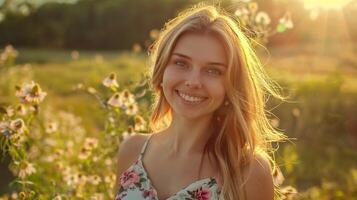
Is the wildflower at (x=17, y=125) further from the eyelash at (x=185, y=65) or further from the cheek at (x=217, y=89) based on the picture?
the cheek at (x=217, y=89)

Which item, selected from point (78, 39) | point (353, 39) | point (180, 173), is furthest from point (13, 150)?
point (78, 39)

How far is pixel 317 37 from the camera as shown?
20.0 metres

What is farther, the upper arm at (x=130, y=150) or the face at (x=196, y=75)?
the upper arm at (x=130, y=150)

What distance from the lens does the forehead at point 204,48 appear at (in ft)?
6.72

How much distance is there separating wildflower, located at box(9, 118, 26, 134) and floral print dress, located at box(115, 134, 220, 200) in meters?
0.60

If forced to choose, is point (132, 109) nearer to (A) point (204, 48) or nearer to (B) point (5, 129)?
(B) point (5, 129)

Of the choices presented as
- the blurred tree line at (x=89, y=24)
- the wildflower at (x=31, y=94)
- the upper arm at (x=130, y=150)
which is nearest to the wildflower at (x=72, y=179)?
the wildflower at (x=31, y=94)

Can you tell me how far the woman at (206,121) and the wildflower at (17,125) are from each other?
2.03ft

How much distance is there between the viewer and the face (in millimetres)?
2037

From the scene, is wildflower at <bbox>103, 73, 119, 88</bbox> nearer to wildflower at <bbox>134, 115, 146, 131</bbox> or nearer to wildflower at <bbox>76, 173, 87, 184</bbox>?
wildflower at <bbox>134, 115, 146, 131</bbox>

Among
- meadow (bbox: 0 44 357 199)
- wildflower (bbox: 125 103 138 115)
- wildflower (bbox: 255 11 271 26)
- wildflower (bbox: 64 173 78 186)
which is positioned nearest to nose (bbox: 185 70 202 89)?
meadow (bbox: 0 44 357 199)

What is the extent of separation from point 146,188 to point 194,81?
1.41 feet

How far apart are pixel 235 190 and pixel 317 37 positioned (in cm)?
1853

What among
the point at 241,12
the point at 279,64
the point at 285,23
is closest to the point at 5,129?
the point at 241,12
